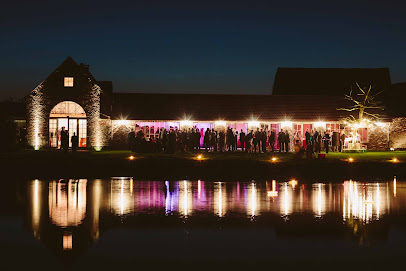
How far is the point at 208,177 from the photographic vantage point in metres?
22.6

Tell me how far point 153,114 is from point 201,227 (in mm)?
36115

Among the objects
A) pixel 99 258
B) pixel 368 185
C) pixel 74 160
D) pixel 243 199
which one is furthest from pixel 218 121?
pixel 99 258

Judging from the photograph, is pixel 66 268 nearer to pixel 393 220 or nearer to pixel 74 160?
pixel 393 220

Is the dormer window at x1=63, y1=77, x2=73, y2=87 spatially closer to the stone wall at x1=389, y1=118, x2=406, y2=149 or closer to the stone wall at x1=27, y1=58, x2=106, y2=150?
the stone wall at x1=27, y1=58, x2=106, y2=150

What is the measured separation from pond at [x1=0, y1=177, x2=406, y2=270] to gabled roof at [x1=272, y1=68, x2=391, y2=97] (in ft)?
144

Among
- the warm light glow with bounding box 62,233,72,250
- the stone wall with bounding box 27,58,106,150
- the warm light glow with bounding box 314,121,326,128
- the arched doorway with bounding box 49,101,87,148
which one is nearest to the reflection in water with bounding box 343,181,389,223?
the warm light glow with bounding box 62,233,72,250

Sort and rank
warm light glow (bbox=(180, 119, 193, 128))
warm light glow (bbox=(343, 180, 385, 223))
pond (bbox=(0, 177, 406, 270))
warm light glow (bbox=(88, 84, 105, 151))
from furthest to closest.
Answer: warm light glow (bbox=(180, 119, 193, 128)) < warm light glow (bbox=(88, 84, 105, 151)) < warm light glow (bbox=(343, 180, 385, 223)) < pond (bbox=(0, 177, 406, 270))

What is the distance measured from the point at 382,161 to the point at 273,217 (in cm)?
1939

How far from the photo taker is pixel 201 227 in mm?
10453

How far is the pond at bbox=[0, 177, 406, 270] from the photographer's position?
794cm

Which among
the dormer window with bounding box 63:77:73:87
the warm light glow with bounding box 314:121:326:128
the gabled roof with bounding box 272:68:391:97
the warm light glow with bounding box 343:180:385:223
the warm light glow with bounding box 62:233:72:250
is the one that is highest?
the gabled roof with bounding box 272:68:391:97

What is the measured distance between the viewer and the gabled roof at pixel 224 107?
153 ft

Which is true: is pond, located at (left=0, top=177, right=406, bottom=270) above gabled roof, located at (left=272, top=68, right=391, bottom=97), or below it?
below

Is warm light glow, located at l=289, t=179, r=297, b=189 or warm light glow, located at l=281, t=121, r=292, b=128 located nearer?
warm light glow, located at l=289, t=179, r=297, b=189
